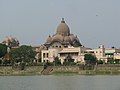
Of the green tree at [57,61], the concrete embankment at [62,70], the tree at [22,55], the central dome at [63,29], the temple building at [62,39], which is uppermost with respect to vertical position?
the central dome at [63,29]

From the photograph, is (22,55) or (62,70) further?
(22,55)

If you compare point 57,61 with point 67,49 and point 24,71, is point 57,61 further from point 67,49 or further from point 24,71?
point 24,71

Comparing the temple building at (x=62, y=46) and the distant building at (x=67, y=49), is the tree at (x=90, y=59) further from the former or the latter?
the temple building at (x=62, y=46)

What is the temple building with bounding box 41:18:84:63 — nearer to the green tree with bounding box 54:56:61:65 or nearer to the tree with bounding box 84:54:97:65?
the green tree with bounding box 54:56:61:65

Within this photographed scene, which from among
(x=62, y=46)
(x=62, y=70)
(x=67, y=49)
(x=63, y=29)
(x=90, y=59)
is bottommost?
(x=62, y=70)

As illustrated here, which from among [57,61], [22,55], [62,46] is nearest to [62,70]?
[57,61]

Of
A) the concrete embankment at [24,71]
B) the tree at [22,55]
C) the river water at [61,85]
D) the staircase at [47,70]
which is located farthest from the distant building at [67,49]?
the river water at [61,85]

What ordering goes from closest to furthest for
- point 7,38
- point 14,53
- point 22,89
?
point 22,89
point 14,53
point 7,38

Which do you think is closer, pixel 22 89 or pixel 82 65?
pixel 22 89

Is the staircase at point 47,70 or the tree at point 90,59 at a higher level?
the tree at point 90,59

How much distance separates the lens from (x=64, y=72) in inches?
2933

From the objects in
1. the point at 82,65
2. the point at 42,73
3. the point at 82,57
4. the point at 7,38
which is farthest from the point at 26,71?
the point at 7,38

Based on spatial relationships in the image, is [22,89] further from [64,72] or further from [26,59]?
[26,59]

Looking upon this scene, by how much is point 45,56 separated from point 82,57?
→ 9.11 m
